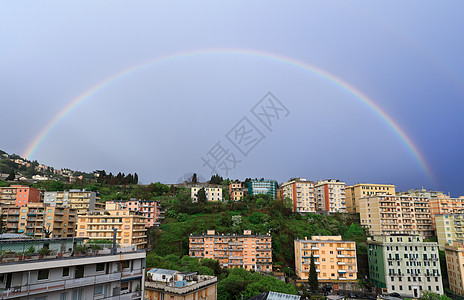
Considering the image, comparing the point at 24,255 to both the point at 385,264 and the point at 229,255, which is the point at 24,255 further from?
the point at 385,264

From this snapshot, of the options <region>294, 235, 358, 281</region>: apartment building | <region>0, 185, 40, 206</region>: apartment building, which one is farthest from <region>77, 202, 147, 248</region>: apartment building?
<region>294, 235, 358, 281</region>: apartment building

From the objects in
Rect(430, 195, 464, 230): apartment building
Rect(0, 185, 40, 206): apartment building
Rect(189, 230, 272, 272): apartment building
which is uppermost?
Rect(0, 185, 40, 206): apartment building

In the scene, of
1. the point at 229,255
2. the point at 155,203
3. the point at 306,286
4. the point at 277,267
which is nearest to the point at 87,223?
the point at 155,203

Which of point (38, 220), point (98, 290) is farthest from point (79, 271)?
point (38, 220)

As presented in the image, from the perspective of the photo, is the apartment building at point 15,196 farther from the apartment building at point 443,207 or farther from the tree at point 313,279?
the apartment building at point 443,207

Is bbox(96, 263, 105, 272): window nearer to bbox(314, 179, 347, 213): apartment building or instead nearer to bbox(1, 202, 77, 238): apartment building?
bbox(1, 202, 77, 238): apartment building

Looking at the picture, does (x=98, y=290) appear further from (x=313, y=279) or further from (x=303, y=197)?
(x=303, y=197)

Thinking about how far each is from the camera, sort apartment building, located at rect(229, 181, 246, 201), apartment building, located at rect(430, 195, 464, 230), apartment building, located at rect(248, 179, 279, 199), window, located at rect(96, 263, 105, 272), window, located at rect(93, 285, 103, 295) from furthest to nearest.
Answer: apartment building, located at rect(248, 179, 279, 199) < apartment building, located at rect(229, 181, 246, 201) < apartment building, located at rect(430, 195, 464, 230) < window, located at rect(96, 263, 105, 272) < window, located at rect(93, 285, 103, 295)
